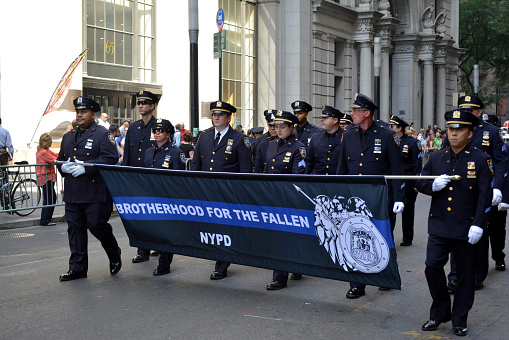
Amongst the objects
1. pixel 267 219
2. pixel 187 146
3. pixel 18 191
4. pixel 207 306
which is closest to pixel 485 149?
pixel 267 219

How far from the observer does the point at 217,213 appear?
8086mm

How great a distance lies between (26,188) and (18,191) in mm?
166

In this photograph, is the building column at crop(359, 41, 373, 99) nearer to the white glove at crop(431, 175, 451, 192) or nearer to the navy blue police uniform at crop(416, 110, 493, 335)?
the navy blue police uniform at crop(416, 110, 493, 335)

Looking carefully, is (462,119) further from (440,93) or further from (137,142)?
(440,93)

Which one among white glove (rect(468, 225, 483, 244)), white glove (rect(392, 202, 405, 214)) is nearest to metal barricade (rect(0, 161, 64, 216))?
white glove (rect(392, 202, 405, 214))

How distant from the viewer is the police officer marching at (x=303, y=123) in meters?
10.8

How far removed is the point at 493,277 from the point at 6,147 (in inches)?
485

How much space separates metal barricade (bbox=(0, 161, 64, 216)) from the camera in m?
14.5

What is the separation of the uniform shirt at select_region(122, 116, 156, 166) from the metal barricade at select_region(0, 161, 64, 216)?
4.76 m

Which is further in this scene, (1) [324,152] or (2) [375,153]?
(1) [324,152]

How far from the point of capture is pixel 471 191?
252 inches

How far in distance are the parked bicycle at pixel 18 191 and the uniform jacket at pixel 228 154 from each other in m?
6.47

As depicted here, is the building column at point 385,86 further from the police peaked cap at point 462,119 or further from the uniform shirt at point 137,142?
the police peaked cap at point 462,119

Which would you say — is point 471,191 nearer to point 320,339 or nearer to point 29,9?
point 320,339
